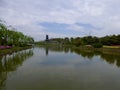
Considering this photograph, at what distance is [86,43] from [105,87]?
47835 mm

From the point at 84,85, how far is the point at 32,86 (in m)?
2.36

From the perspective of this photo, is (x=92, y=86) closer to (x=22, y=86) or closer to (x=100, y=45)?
(x=22, y=86)

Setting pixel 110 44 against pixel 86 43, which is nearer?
pixel 110 44

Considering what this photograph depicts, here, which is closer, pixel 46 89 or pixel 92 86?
pixel 46 89

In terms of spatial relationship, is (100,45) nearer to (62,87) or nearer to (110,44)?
(110,44)

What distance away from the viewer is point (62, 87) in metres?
7.35

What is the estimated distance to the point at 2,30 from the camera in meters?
25.2

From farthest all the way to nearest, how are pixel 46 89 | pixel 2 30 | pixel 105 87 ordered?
pixel 2 30
pixel 105 87
pixel 46 89

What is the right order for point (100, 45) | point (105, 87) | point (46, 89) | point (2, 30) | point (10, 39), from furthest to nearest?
point (100, 45) < point (10, 39) < point (2, 30) < point (105, 87) < point (46, 89)

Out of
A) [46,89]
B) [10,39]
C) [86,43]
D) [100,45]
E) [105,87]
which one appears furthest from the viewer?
[86,43]

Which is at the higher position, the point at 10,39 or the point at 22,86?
the point at 10,39

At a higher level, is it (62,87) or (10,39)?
(10,39)

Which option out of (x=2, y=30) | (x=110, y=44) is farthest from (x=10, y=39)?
(x=110, y=44)

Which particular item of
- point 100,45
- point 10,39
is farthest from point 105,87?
point 100,45
